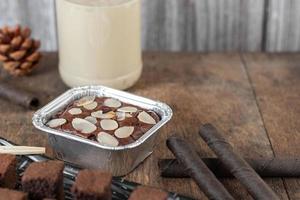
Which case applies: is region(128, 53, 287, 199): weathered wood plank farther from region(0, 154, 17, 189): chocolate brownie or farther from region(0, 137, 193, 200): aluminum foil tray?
region(0, 154, 17, 189): chocolate brownie

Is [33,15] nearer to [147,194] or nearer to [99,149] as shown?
[99,149]

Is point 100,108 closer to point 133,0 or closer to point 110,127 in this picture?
point 110,127

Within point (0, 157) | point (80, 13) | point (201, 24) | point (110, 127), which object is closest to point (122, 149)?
point (110, 127)

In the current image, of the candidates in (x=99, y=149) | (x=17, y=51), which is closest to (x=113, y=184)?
(x=99, y=149)

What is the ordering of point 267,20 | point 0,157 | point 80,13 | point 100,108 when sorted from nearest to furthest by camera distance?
point 0,157 < point 100,108 < point 80,13 < point 267,20

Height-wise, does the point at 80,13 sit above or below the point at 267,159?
above

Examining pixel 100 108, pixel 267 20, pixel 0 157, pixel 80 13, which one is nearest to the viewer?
pixel 0 157

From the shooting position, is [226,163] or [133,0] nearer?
[226,163]
